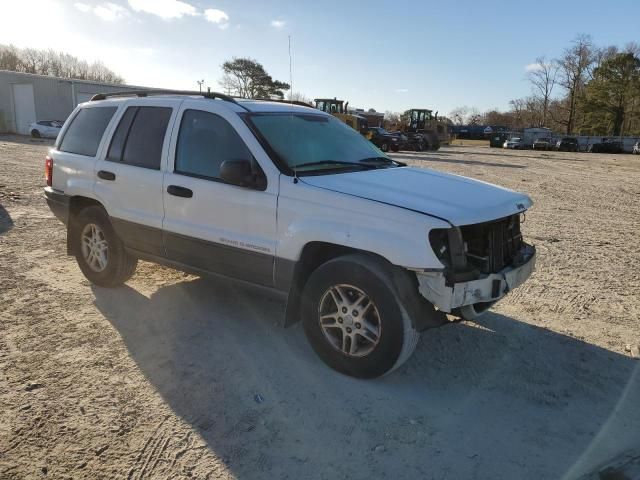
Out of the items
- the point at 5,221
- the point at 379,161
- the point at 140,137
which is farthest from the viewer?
the point at 5,221

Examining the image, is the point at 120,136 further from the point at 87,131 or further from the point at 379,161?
the point at 379,161

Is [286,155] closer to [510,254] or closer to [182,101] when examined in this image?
[182,101]

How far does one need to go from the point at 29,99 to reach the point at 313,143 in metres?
38.9

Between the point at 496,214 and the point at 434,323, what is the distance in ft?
2.83

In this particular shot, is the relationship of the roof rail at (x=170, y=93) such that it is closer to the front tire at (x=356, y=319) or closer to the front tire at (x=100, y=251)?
the front tire at (x=100, y=251)

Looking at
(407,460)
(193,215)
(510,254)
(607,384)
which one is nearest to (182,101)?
(193,215)

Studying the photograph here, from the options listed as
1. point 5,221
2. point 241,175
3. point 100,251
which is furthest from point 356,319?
point 5,221

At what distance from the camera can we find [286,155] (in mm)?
3938

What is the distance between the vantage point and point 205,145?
4242 mm

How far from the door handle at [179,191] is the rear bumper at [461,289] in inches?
81.1

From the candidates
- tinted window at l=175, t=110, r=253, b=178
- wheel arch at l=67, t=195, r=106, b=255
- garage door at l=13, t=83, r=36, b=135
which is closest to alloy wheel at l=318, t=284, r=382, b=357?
tinted window at l=175, t=110, r=253, b=178

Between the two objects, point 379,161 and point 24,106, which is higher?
point 24,106

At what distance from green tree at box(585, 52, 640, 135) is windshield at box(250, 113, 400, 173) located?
2708 inches

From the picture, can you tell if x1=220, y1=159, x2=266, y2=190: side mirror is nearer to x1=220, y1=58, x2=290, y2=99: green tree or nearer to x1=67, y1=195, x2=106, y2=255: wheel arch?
x1=67, y1=195, x2=106, y2=255: wheel arch
